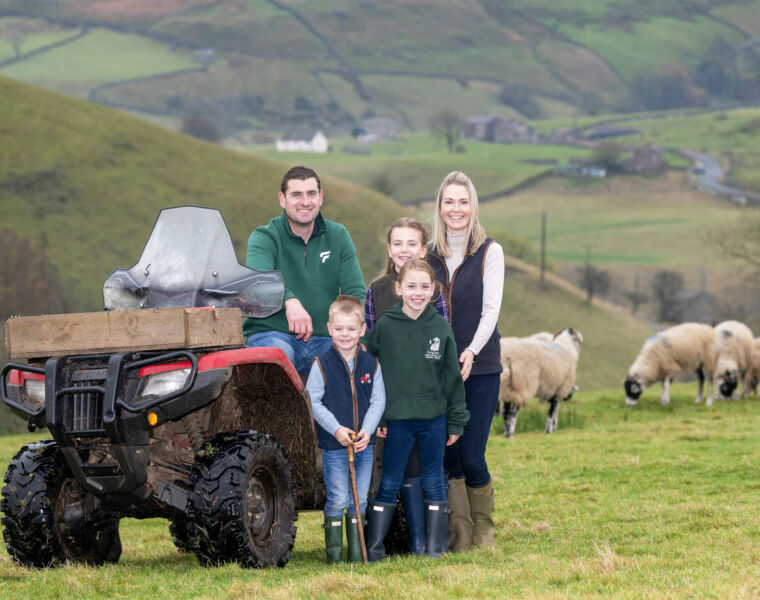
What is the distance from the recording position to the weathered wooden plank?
5809 millimetres

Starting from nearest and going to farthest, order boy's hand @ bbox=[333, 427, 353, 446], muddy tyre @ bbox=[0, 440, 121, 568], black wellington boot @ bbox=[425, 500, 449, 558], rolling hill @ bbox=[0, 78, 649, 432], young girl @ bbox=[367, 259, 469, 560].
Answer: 1. muddy tyre @ bbox=[0, 440, 121, 568]
2. boy's hand @ bbox=[333, 427, 353, 446]
3. young girl @ bbox=[367, 259, 469, 560]
4. black wellington boot @ bbox=[425, 500, 449, 558]
5. rolling hill @ bbox=[0, 78, 649, 432]

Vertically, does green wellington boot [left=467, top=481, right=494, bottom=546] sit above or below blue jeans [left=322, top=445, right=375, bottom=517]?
below

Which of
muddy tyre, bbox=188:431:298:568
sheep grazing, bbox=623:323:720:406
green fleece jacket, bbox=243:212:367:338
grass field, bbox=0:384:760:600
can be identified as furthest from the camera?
sheep grazing, bbox=623:323:720:406

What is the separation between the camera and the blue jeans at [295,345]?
690 centimetres

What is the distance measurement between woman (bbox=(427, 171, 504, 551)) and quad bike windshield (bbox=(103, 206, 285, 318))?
1.49 metres

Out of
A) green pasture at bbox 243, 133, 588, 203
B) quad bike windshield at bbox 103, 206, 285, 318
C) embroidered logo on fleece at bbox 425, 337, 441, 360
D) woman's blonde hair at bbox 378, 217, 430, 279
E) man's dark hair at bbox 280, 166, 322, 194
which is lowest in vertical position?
embroidered logo on fleece at bbox 425, 337, 441, 360

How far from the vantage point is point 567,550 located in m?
7.19

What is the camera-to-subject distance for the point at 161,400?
18.5 feet

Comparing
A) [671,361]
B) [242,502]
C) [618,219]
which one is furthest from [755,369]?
[618,219]

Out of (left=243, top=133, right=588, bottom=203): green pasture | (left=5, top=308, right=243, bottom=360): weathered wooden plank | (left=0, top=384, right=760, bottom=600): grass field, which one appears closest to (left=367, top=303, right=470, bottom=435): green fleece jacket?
(left=0, top=384, right=760, bottom=600): grass field

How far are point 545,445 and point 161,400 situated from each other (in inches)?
472

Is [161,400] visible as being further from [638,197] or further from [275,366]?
[638,197]

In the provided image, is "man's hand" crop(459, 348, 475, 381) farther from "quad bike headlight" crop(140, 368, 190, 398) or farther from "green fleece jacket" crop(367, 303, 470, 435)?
"quad bike headlight" crop(140, 368, 190, 398)

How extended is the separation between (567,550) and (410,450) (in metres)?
1.48
